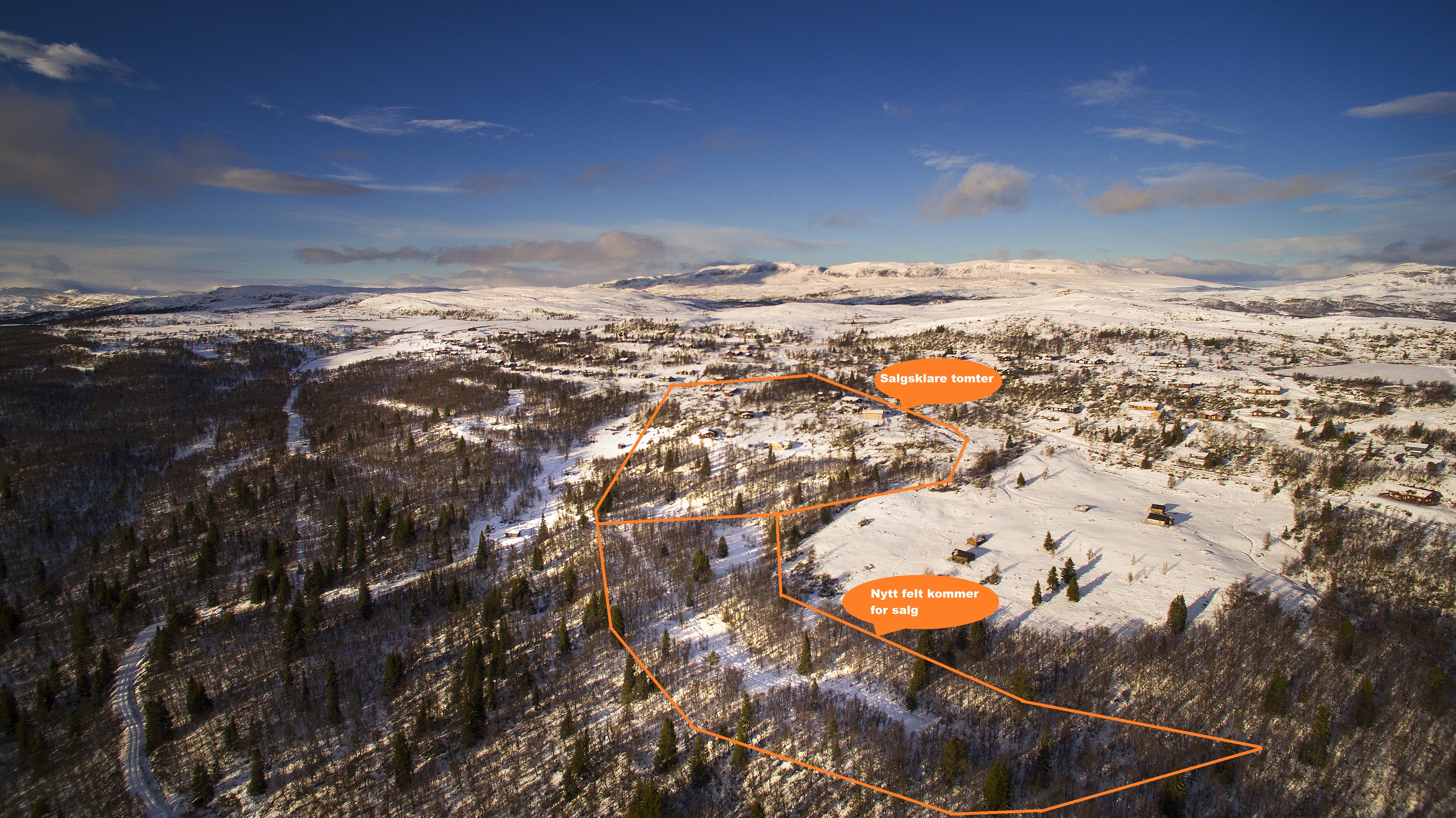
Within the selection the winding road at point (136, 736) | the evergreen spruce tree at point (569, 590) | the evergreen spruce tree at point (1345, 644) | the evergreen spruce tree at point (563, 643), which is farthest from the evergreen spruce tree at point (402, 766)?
the evergreen spruce tree at point (1345, 644)

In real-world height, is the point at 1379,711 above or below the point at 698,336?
below

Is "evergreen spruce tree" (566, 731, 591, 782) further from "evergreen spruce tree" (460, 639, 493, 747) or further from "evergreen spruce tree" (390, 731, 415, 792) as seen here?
"evergreen spruce tree" (390, 731, 415, 792)

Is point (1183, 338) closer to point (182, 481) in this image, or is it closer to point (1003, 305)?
point (1003, 305)

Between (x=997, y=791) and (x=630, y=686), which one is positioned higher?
(x=997, y=791)

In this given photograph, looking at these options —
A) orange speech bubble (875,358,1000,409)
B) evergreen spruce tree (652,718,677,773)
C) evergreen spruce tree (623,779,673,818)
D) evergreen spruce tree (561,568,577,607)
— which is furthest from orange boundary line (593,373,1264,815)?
orange speech bubble (875,358,1000,409)

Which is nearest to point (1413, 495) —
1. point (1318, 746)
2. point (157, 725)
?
point (1318, 746)

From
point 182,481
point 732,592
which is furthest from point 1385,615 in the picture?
point 182,481

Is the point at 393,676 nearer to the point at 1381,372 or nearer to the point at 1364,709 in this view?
the point at 1364,709
